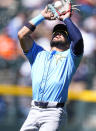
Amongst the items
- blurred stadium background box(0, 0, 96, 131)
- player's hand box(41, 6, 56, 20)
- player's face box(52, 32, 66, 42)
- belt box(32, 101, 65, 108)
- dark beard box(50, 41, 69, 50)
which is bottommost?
blurred stadium background box(0, 0, 96, 131)

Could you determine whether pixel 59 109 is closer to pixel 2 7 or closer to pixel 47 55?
pixel 47 55

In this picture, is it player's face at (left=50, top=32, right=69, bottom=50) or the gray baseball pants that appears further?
player's face at (left=50, top=32, right=69, bottom=50)

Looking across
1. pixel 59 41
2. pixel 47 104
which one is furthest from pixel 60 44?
pixel 47 104

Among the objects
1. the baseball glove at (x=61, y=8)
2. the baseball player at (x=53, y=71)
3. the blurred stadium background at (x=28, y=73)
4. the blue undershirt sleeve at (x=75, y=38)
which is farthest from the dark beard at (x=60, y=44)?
the blurred stadium background at (x=28, y=73)

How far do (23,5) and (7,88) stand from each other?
2.29 meters

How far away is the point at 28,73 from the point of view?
7.78 m

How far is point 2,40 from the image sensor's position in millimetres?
8305

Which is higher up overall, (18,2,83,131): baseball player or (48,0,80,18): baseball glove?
(48,0,80,18): baseball glove

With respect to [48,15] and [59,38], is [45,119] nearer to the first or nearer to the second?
[59,38]

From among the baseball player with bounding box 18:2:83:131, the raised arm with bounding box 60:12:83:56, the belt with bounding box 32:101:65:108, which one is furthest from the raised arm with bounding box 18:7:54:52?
the belt with bounding box 32:101:65:108

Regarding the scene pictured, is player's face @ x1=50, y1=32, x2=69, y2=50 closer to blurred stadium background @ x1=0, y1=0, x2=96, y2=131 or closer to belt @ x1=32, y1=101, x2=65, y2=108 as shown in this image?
belt @ x1=32, y1=101, x2=65, y2=108

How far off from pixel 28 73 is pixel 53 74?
337cm

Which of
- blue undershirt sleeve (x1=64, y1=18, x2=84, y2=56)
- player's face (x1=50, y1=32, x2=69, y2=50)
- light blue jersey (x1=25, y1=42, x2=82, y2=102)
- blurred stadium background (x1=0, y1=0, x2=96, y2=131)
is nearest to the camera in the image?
blue undershirt sleeve (x1=64, y1=18, x2=84, y2=56)

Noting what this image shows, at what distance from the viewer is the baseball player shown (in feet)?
14.2
